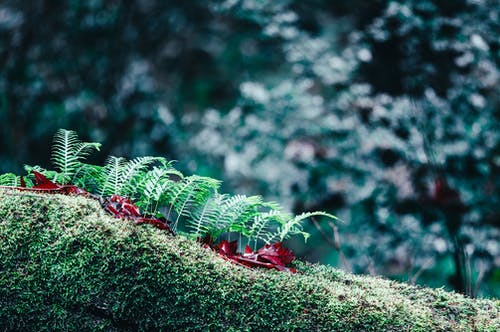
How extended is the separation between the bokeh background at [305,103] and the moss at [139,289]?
3.43 meters

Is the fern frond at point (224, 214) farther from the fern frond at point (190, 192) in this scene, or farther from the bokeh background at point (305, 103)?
the bokeh background at point (305, 103)

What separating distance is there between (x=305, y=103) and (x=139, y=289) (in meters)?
4.35

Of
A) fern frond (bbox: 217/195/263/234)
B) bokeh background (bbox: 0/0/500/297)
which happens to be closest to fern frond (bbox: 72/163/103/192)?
fern frond (bbox: 217/195/263/234)

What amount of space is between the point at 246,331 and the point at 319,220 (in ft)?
12.9

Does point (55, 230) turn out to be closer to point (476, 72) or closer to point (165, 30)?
point (165, 30)

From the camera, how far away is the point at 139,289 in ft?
4.34

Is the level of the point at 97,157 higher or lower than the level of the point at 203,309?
higher

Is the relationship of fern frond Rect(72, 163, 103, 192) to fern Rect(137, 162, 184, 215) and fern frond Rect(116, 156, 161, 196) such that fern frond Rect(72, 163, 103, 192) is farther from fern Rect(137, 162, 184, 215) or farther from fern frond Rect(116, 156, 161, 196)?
fern Rect(137, 162, 184, 215)

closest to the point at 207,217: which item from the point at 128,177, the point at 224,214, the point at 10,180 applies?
the point at 224,214

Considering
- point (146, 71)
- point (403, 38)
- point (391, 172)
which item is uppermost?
point (403, 38)

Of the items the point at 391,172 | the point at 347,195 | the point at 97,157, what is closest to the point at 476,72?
the point at 391,172

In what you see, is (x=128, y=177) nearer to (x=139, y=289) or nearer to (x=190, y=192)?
(x=190, y=192)

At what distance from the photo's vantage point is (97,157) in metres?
4.99

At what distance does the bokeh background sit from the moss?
343 centimetres
